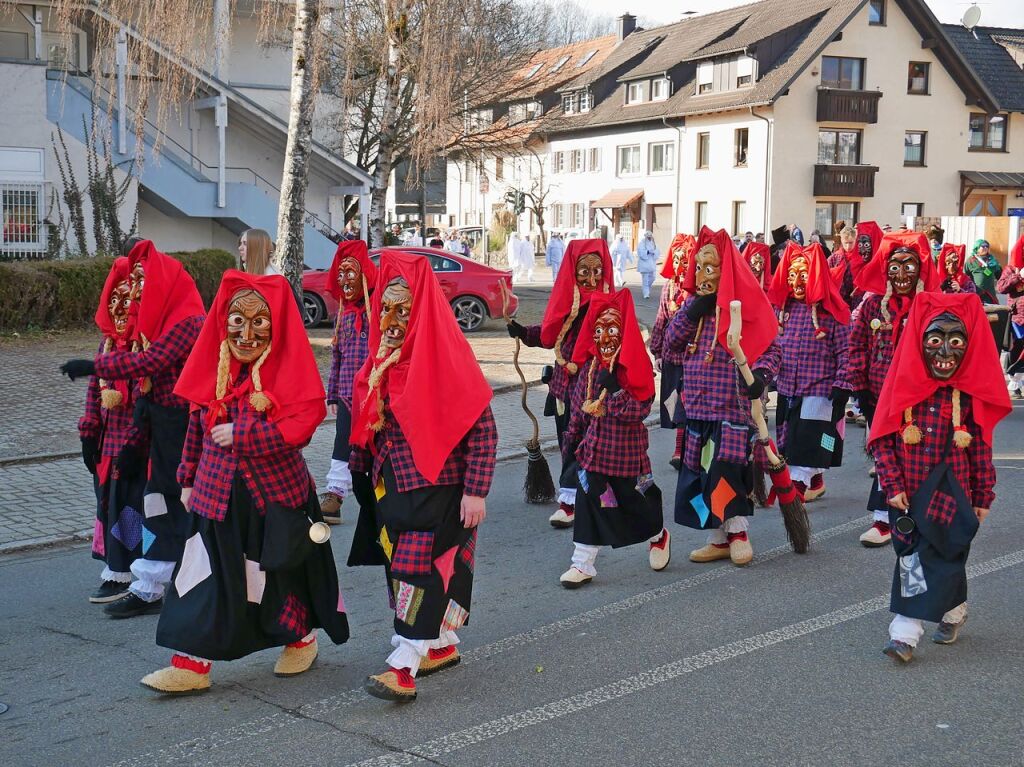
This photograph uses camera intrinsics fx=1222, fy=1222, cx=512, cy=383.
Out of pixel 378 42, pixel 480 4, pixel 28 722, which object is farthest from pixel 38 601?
pixel 378 42

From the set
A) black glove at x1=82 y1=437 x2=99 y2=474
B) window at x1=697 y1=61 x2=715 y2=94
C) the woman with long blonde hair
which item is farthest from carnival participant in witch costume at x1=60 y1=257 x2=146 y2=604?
window at x1=697 y1=61 x2=715 y2=94

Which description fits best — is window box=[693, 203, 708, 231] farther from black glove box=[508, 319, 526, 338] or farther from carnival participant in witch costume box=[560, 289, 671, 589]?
carnival participant in witch costume box=[560, 289, 671, 589]

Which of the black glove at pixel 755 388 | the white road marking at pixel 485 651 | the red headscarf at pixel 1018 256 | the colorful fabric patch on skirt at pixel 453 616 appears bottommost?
the white road marking at pixel 485 651

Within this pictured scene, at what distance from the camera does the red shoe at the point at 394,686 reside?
5000 millimetres

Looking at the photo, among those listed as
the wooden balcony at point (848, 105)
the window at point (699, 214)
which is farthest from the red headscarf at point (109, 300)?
the window at point (699, 214)

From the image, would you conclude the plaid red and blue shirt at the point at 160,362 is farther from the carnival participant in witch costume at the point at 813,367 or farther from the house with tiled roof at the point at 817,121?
the house with tiled roof at the point at 817,121

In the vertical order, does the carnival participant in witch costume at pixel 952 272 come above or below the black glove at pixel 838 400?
above

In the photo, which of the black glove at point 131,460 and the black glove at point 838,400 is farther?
the black glove at point 838,400

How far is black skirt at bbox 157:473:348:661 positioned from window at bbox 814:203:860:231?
148ft

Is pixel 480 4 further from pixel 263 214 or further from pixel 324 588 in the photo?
pixel 324 588

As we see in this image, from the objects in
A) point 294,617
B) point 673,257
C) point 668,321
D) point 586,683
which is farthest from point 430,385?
point 673,257

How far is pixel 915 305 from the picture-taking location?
18.5ft

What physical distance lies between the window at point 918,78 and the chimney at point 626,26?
1611 cm

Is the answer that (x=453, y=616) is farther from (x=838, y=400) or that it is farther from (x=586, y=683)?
(x=838, y=400)
